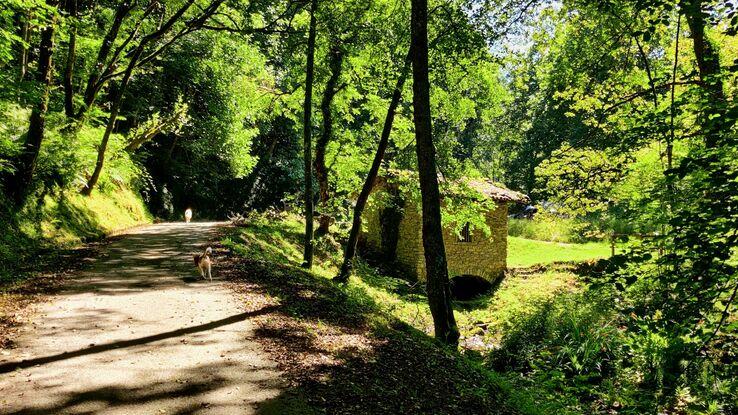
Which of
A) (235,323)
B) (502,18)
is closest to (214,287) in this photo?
(235,323)

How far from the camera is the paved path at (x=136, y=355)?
4859mm

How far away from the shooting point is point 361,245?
88.1ft

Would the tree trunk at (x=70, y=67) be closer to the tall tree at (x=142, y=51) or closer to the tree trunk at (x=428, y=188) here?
the tall tree at (x=142, y=51)

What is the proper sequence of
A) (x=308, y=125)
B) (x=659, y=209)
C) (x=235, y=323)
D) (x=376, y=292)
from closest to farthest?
(x=659, y=209)
(x=235, y=323)
(x=308, y=125)
(x=376, y=292)

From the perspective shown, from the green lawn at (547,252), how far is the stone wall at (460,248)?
2.45 metres

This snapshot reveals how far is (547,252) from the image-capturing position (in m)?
31.5

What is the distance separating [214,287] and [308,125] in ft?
21.2

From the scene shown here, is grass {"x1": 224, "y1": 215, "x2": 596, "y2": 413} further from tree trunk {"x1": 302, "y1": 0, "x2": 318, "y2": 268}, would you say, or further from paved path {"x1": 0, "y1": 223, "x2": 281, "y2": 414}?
tree trunk {"x1": 302, "y1": 0, "x2": 318, "y2": 268}

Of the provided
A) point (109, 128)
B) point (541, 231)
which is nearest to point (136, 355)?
point (109, 128)

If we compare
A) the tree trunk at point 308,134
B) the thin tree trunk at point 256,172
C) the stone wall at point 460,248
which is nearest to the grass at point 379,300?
the tree trunk at point 308,134

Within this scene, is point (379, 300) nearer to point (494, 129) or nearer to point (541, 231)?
point (494, 129)

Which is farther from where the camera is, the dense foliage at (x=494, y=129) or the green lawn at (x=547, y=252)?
the green lawn at (x=547, y=252)

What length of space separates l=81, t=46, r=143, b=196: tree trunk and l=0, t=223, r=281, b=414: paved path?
23.5 feet

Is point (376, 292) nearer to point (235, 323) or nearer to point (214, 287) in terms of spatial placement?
point (214, 287)
